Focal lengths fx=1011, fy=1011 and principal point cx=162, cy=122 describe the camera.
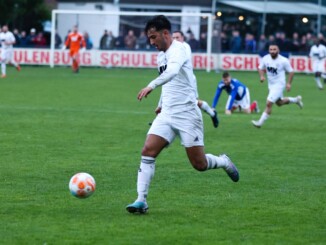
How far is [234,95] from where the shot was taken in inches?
1083

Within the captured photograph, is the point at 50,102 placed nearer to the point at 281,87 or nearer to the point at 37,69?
the point at 281,87

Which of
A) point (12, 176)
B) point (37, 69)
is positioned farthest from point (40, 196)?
point (37, 69)

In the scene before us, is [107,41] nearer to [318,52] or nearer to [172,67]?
[318,52]

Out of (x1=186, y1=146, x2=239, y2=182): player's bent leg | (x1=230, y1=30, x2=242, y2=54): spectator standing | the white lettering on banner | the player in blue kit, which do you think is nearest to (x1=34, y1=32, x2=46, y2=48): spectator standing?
the white lettering on banner

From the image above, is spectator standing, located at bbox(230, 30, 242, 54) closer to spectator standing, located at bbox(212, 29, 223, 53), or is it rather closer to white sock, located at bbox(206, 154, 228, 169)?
spectator standing, located at bbox(212, 29, 223, 53)

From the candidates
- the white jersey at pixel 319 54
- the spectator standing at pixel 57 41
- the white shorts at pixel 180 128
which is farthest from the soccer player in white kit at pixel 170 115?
the spectator standing at pixel 57 41

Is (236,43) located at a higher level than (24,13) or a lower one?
lower

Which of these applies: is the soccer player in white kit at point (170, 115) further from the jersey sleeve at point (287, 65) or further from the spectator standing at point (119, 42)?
the spectator standing at point (119, 42)

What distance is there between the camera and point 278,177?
46.6ft

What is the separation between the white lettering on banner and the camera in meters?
52.8

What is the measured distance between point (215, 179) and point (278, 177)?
0.96 m

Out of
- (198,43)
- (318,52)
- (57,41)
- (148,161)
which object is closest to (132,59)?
(198,43)

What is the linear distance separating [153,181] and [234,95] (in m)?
14.2

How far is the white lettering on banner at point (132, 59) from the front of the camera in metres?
52.8
